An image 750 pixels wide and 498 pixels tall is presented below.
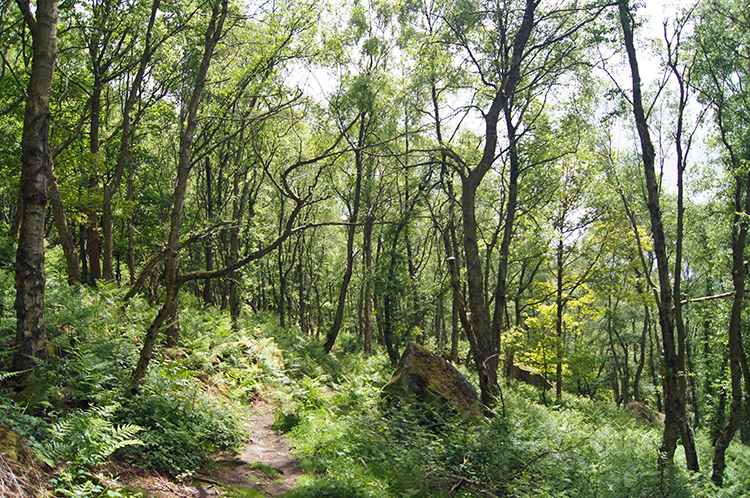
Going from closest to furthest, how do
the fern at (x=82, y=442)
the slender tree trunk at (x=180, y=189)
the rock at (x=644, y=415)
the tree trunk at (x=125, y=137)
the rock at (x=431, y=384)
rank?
1. the fern at (x=82, y=442)
2. the slender tree trunk at (x=180, y=189)
3. the rock at (x=431, y=384)
4. the tree trunk at (x=125, y=137)
5. the rock at (x=644, y=415)

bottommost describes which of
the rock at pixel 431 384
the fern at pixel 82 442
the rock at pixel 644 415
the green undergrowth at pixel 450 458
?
the rock at pixel 644 415

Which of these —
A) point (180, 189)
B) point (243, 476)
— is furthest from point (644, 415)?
point (180, 189)

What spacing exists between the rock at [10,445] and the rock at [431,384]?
638 centimetres

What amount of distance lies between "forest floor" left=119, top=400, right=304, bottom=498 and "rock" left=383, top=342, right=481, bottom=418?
2771mm

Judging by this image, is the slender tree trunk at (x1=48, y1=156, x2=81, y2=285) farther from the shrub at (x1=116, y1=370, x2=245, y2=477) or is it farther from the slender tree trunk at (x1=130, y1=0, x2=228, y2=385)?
the shrub at (x1=116, y1=370, x2=245, y2=477)

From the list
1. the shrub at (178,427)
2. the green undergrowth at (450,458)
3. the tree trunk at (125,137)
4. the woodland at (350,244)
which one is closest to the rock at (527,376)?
the woodland at (350,244)

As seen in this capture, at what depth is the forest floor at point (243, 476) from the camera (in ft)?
14.6

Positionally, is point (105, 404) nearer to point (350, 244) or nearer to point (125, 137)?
point (125, 137)

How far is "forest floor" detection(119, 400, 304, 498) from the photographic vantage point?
444 cm

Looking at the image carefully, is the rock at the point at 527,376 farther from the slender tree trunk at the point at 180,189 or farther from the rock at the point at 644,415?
the slender tree trunk at the point at 180,189

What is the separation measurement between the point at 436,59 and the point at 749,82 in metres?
8.44

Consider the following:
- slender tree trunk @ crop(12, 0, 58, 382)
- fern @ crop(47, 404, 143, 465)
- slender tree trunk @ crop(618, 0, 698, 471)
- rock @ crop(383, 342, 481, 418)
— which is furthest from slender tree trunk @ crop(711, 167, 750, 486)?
slender tree trunk @ crop(12, 0, 58, 382)

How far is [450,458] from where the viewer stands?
20.9 feet

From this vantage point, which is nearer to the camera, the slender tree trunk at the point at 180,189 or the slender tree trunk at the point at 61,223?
the slender tree trunk at the point at 180,189
